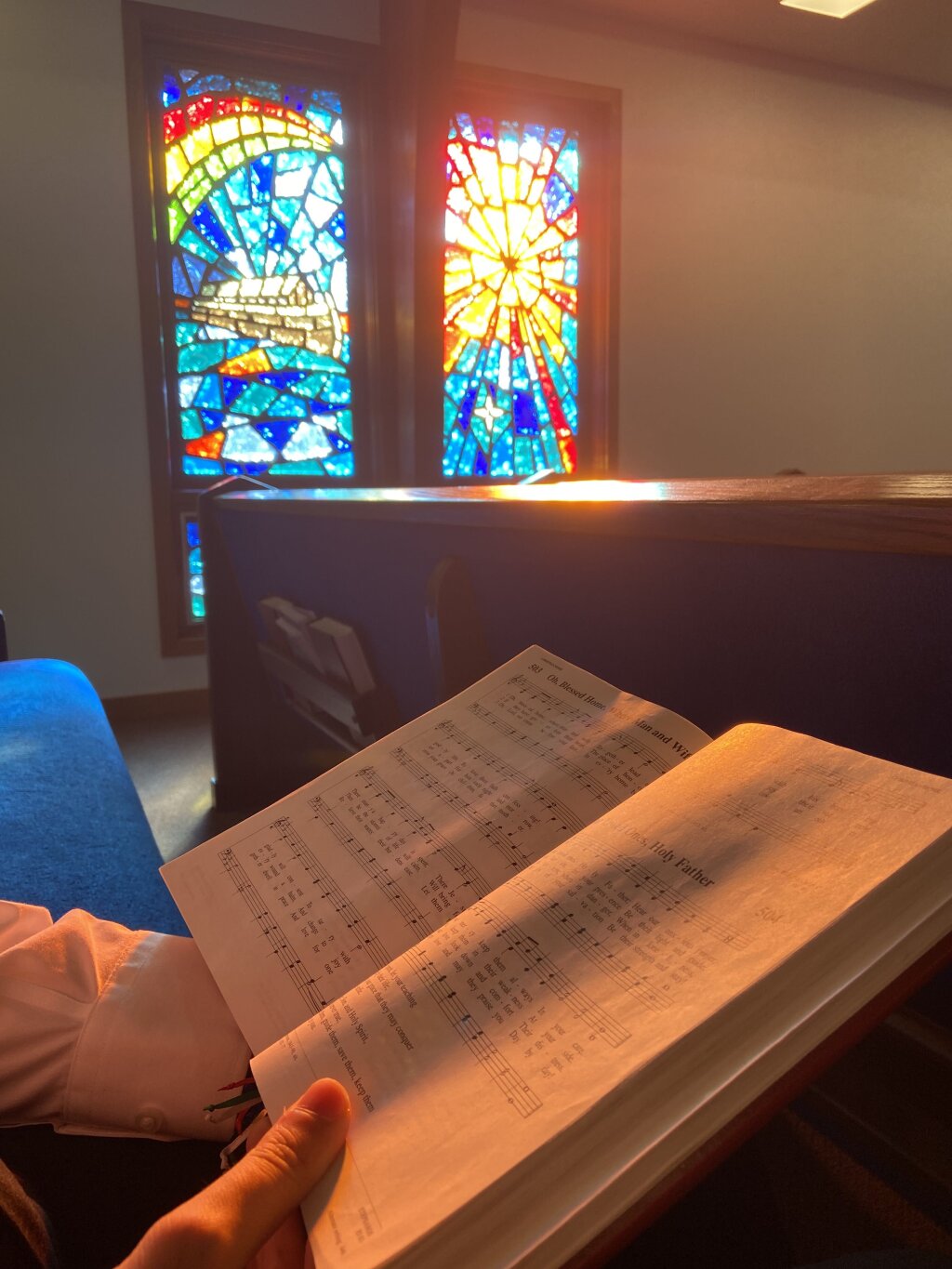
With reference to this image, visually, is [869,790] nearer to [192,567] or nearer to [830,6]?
[192,567]

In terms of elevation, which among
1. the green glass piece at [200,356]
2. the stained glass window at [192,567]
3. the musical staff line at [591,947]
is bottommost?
the stained glass window at [192,567]

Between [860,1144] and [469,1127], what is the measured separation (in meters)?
0.37

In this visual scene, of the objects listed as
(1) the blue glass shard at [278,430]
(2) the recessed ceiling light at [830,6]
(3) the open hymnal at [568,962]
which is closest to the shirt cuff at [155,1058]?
(3) the open hymnal at [568,962]

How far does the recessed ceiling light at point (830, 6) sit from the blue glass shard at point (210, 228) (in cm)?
283

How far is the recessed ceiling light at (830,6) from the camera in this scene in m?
4.14

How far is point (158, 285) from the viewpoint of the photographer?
3.71 m

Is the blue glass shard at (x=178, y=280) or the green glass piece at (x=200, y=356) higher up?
the blue glass shard at (x=178, y=280)

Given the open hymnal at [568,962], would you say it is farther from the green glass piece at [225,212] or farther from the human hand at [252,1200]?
the green glass piece at [225,212]

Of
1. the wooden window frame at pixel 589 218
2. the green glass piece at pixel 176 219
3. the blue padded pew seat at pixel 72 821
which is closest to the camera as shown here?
the blue padded pew seat at pixel 72 821

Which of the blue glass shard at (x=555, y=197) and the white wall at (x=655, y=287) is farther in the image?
the blue glass shard at (x=555, y=197)

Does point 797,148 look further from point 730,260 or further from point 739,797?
point 739,797

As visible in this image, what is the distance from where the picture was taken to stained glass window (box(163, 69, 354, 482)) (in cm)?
377

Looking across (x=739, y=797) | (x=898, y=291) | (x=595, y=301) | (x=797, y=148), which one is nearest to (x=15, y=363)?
(x=595, y=301)

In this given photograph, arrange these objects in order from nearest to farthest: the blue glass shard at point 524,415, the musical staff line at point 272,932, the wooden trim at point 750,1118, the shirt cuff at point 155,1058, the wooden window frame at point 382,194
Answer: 1. the wooden trim at point 750,1118
2. the musical staff line at point 272,932
3. the shirt cuff at point 155,1058
4. the wooden window frame at point 382,194
5. the blue glass shard at point 524,415
